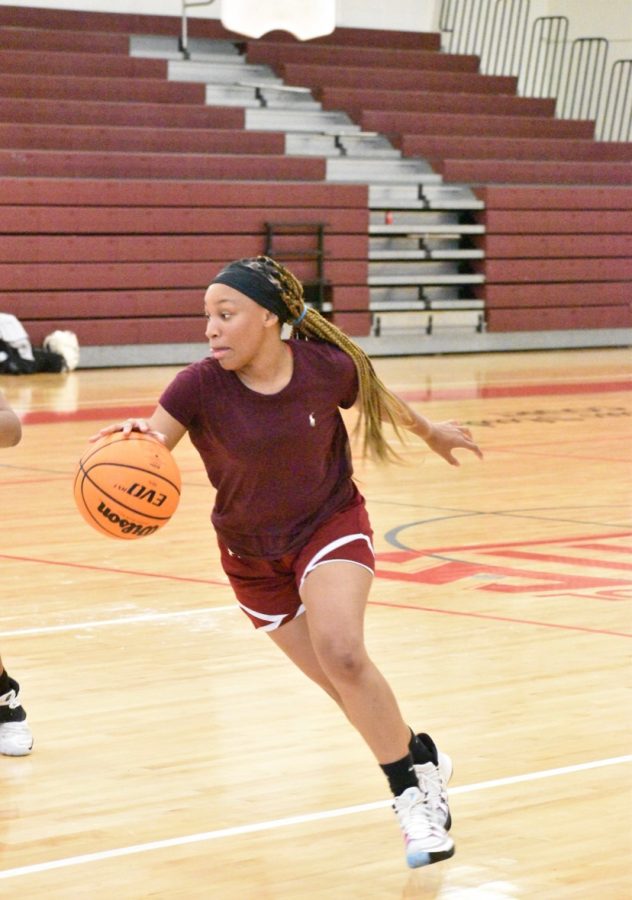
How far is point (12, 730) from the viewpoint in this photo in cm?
410

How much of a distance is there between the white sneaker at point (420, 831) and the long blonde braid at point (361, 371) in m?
0.78

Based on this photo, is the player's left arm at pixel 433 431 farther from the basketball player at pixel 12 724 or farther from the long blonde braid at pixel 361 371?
the basketball player at pixel 12 724

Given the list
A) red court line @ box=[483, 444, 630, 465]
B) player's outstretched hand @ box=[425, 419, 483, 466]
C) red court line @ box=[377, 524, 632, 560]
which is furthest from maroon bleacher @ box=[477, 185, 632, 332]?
player's outstretched hand @ box=[425, 419, 483, 466]

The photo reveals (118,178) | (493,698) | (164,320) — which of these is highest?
(493,698)

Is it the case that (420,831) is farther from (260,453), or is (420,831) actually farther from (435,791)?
(260,453)

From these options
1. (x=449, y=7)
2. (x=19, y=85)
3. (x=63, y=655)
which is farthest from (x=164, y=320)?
(x=63, y=655)

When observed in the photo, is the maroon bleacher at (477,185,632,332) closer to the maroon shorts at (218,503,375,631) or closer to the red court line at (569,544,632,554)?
the red court line at (569,544,632,554)

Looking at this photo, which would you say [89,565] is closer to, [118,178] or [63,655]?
[63,655]

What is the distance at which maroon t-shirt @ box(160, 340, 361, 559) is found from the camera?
3389mm

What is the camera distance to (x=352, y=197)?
58.2ft

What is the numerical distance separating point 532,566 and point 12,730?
9.69 ft

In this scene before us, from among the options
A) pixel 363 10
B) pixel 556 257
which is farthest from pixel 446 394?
pixel 363 10

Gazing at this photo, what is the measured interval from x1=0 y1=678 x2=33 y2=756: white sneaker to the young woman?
0.91m

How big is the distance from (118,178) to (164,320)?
149cm
